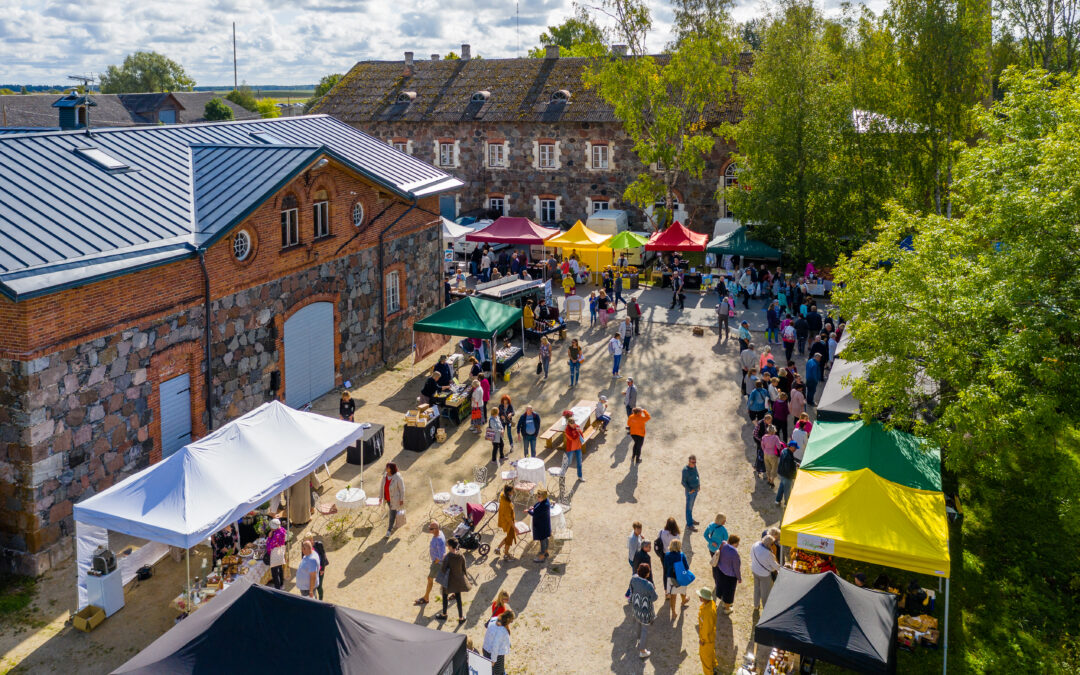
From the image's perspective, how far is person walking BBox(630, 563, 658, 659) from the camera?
37.0 ft

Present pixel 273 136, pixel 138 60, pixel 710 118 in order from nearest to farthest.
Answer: pixel 273 136, pixel 710 118, pixel 138 60

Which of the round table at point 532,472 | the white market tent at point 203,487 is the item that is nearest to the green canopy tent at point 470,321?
the round table at point 532,472

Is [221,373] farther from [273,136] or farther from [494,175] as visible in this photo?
[494,175]

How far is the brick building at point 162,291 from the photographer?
13.1m

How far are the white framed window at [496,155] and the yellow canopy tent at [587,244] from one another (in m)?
8.39

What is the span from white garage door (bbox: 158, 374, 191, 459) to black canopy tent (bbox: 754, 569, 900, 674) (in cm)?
1125

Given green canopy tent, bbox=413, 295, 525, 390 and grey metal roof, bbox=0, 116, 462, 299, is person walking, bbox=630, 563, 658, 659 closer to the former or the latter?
grey metal roof, bbox=0, 116, 462, 299

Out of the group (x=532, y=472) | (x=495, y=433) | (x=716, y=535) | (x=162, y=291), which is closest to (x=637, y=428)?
(x=532, y=472)

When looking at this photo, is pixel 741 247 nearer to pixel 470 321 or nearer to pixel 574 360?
pixel 574 360

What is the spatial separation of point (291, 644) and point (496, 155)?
3345cm

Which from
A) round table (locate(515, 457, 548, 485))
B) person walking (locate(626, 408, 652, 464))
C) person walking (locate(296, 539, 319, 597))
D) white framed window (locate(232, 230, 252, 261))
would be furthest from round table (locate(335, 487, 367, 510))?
white framed window (locate(232, 230, 252, 261))

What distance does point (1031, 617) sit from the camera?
1273 cm

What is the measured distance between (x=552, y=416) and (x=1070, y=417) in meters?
11.3

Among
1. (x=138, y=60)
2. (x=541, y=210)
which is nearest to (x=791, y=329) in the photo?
(x=541, y=210)
